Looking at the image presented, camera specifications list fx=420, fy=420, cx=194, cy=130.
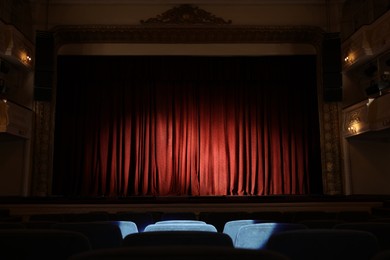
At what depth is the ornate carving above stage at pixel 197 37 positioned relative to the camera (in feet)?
33.3

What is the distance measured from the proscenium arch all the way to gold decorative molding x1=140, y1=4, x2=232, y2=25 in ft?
0.43

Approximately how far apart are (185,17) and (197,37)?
1.90 feet

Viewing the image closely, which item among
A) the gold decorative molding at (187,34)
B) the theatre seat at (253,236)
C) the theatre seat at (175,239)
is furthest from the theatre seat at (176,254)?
the gold decorative molding at (187,34)

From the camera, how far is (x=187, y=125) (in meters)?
11.3

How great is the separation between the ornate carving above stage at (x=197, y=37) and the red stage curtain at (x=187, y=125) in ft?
1.52

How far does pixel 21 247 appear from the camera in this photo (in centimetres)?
137

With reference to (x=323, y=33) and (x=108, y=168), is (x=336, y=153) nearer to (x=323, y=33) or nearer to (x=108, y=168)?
(x=323, y=33)

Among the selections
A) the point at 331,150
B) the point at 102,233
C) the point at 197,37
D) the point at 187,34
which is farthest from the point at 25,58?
the point at 102,233

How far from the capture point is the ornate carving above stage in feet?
33.3

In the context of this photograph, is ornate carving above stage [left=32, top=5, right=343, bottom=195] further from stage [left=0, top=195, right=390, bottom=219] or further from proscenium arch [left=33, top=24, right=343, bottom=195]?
stage [left=0, top=195, right=390, bottom=219]

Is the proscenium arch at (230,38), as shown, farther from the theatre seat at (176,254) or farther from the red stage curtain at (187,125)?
the theatre seat at (176,254)

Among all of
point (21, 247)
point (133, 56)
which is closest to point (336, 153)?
point (133, 56)

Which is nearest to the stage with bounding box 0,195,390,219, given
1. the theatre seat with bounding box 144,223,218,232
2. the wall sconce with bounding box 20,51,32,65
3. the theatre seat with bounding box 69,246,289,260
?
the wall sconce with bounding box 20,51,32,65

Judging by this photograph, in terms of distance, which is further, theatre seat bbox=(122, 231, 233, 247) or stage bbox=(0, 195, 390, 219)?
stage bbox=(0, 195, 390, 219)
